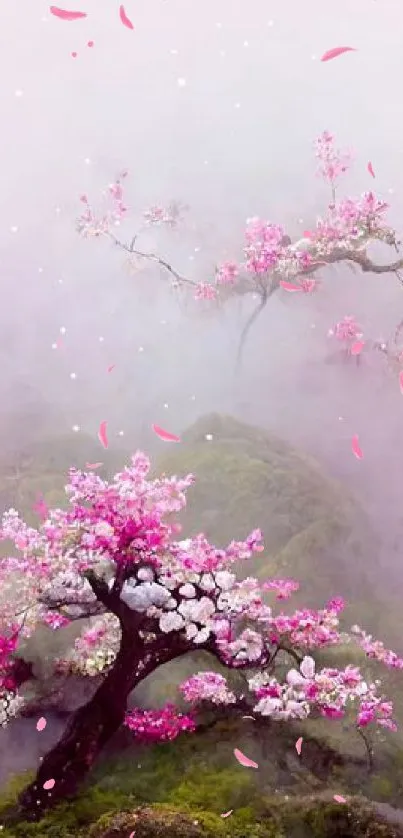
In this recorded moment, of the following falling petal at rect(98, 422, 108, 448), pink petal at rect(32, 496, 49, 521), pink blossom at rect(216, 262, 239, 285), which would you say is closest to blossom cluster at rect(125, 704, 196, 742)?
pink petal at rect(32, 496, 49, 521)

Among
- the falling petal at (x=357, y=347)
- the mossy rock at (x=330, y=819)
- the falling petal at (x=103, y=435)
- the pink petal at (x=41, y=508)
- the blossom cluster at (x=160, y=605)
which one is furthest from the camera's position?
the falling petal at (x=357, y=347)

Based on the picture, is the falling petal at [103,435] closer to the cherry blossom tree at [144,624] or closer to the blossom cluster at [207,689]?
the cherry blossom tree at [144,624]

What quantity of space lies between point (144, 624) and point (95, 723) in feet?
1.54

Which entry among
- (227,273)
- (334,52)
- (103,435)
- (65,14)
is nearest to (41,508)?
(103,435)

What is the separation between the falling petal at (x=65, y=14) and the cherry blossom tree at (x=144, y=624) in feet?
8.40

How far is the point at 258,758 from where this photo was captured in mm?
3055

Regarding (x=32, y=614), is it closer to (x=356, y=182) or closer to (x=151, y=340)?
(x=151, y=340)

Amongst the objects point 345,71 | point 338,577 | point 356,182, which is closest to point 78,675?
point 338,577

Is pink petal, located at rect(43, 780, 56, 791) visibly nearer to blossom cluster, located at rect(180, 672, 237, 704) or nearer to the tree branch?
blossom cluster, located at rect(180, 672, 237, 704)

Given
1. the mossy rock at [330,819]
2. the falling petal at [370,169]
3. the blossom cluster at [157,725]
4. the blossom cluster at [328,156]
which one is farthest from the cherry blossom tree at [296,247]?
the mossy rock at [330,819]

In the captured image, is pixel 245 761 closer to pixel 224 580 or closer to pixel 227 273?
pixel 224 580

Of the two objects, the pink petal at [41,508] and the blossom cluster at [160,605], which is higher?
the pink petal at [41,508]

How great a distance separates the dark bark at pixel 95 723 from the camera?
2988 mm

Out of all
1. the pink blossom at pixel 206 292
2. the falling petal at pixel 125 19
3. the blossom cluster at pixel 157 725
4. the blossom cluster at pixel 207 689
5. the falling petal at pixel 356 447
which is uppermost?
the falling petal at pixel 125 19
